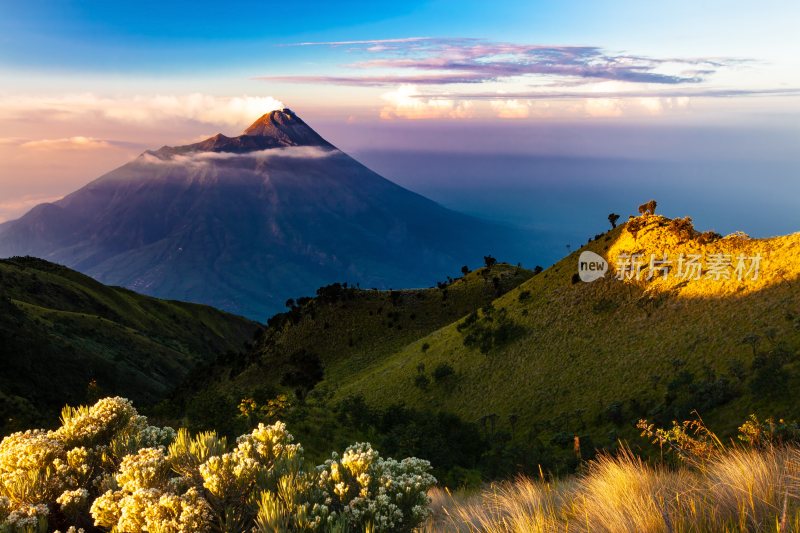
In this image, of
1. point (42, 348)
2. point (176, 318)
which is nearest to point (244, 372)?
point (42, 348)

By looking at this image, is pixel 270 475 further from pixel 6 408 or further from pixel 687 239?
pixel 687 239

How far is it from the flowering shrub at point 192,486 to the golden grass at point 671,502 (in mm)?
1510

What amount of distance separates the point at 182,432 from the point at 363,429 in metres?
35.2

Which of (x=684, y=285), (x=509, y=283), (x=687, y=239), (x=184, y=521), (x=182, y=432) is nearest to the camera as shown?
(x=184, y=521)

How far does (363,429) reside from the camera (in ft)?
140

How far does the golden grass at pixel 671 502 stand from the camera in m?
6.76

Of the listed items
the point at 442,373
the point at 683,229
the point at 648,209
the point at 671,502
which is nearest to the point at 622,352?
the point at 683,229

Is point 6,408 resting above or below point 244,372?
above

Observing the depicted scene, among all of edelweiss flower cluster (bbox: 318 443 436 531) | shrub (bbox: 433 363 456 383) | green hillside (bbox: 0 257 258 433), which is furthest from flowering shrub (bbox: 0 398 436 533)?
shrub (bbox: 433 363 456 383)

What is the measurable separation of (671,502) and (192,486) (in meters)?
6.91

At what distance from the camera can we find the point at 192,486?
8.33 m

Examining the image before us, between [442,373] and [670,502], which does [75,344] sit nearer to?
[442,373]

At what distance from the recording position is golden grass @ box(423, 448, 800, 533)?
6.76m

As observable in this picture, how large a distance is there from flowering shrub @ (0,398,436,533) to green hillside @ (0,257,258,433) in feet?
66.3
